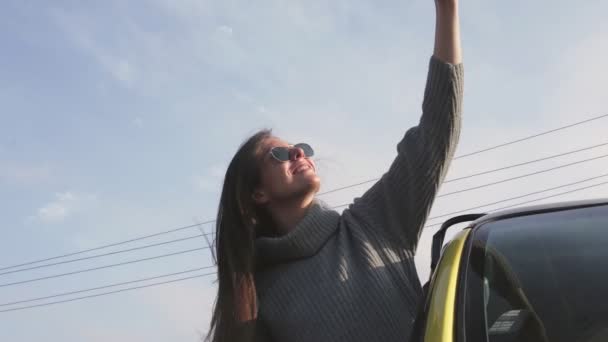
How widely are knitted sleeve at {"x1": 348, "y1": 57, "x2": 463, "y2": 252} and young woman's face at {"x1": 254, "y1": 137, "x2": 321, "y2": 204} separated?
13.3 inches

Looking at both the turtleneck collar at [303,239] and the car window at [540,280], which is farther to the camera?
the turtleneck collar at [303,239]

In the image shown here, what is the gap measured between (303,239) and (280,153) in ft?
1.53

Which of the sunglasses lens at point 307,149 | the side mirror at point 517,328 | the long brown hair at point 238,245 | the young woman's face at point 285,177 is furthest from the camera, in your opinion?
the sunglasses lens at point 307,149

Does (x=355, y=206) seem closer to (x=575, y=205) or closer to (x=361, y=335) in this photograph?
(x=361, y=335)

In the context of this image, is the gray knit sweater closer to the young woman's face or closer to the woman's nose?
the young woman's face

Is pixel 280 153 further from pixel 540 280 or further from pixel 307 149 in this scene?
pixel 540 280

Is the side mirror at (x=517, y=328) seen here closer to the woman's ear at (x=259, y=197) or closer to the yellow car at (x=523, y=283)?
the yellow car at (x=523, y=283)

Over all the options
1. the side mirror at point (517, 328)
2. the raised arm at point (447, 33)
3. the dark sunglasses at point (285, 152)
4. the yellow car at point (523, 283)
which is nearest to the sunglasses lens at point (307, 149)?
the dark sunglasses at point (285, 152)

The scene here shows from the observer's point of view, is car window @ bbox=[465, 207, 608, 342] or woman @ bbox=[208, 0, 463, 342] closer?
car window @ bbox=[465, 207, 608, 342]

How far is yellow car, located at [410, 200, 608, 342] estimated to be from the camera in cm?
156

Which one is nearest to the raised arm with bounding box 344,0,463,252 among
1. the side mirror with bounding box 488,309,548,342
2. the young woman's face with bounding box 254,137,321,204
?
the young woman's face with bounding box 254,137,321,204

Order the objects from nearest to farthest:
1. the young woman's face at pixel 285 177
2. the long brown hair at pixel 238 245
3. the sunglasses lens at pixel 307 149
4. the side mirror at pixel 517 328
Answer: the side mirror at pixel 517 328 < the long brown hair at pixel 238 245 < the young woman's face at pixel 285 177 < the sunglasses lens at pixel 307 149

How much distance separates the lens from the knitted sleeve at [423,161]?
2.48 m

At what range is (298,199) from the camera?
9.73ft
